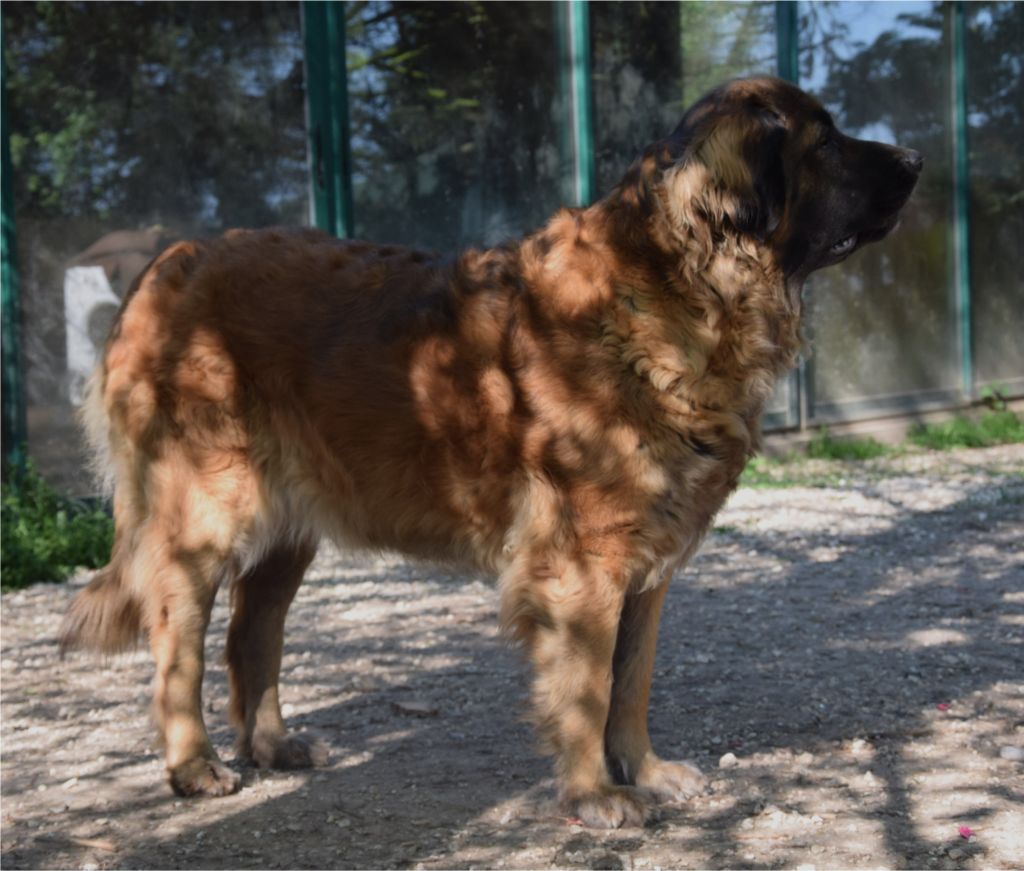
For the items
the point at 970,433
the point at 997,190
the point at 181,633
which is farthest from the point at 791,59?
the point at 181,633

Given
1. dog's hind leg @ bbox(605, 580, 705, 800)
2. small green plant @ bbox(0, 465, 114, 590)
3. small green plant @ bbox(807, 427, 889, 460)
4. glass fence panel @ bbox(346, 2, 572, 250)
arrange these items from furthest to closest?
small green plant @ bbox(807, 427, 889, 460), glass fence panel @ bbox(346, 2, 572, 250), small green plant @ bbox(0, 465, 114, 590), dog's hind leg @ bbox(605, 580, 705, 800)

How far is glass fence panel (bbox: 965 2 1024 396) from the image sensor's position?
10734 millimetres

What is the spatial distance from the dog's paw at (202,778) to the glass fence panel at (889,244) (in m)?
6.83

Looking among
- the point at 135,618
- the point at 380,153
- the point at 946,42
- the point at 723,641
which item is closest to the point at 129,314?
the point at 135,618

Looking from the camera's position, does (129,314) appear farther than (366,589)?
No

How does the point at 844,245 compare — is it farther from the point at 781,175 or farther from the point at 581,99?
the point at 581,99

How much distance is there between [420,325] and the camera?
370cm

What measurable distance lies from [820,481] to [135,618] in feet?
18.2

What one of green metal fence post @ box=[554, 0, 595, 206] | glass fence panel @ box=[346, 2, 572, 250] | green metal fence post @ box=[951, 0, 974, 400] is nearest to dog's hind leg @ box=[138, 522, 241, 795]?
glass fence panel @ box=[346, 2, 572, 250]

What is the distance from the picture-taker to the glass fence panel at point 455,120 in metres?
8.13

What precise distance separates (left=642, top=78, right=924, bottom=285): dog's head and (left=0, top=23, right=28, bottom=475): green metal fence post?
4.57 m

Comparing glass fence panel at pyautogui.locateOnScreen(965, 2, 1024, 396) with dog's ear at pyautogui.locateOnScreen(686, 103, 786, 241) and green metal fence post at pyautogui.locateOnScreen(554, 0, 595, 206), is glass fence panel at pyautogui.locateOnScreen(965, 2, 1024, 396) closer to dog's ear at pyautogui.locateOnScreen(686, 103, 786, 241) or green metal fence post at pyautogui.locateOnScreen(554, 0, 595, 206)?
green metal fence post at pyautogui.locateOnScreen(554, 0, 595, 206)

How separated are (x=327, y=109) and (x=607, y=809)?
18.0 feet

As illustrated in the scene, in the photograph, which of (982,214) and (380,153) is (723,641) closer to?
(380,153)
